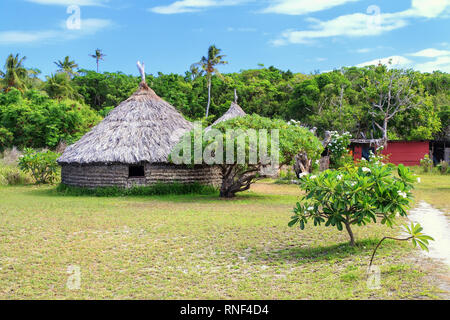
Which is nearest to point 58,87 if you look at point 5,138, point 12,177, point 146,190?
point 5,138

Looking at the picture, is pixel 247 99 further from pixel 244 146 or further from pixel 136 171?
pixel 244 146

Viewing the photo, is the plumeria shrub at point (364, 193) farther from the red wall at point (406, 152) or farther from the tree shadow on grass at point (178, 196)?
the red wall at point (406, 152)

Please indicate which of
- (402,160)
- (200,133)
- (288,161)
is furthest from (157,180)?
(402,160)

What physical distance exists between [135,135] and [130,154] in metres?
1.19

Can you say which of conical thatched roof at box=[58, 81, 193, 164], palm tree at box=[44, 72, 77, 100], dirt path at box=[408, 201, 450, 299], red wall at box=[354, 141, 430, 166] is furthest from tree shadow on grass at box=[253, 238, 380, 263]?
palm tree at box=[44, 72, 77, 100]

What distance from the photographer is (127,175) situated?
641 inches

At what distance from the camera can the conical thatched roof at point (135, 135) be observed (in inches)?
629

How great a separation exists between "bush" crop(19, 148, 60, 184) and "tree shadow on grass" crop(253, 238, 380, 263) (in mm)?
14265

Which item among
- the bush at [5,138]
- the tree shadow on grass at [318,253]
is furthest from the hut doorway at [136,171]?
the tree shadow on grass at [318,253]

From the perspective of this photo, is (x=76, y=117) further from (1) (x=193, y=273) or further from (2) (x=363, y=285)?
(2) (x=363, y=285)

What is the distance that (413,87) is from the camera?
3494cm

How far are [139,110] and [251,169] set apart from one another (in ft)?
19.8

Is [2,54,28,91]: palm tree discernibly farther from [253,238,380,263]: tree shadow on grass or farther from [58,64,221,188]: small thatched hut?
[253,238,380,263]: tree shadow on grass

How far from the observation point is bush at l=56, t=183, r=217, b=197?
52.9 feet
